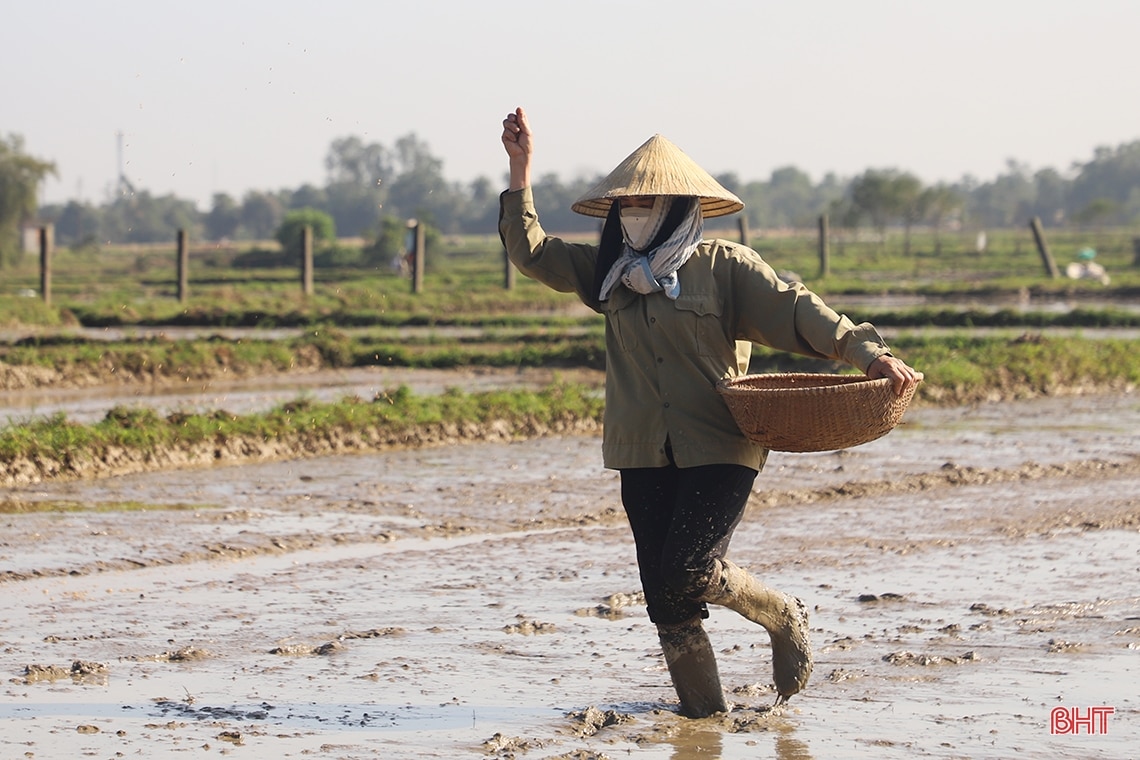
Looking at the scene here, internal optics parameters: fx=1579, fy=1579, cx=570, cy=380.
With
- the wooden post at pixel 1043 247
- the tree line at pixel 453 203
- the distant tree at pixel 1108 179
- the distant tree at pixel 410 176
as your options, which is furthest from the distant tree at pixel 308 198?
the wooden post at pixel 1043 247

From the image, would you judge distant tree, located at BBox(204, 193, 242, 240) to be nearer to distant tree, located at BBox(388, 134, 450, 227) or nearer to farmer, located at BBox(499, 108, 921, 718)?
distant tree, located at BBox(388, 134, 450, 227)

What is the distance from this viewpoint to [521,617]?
5953 mm

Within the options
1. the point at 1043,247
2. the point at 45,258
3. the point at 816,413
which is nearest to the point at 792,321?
the point at 816,413

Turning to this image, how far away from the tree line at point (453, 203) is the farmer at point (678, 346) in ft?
117

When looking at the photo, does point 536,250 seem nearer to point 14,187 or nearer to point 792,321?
point 792,321

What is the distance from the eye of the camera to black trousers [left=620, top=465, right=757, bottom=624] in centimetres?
442

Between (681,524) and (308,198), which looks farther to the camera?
(308,198)

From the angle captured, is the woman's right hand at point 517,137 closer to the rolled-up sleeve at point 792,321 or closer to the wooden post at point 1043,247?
the rolled-up sleeve at point 792,321

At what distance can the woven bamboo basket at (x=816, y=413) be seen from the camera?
14.0ft

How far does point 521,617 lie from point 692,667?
1.40 metres

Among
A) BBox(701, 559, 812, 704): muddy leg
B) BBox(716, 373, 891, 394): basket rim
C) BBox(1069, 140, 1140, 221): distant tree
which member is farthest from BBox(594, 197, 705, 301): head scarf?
BBox(1069, 140, 1140, 221): distant tree

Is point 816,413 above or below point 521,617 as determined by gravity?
above

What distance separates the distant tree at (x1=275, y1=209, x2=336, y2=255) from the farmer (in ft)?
128

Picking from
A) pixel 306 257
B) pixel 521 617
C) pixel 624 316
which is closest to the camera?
pixel 624 316
